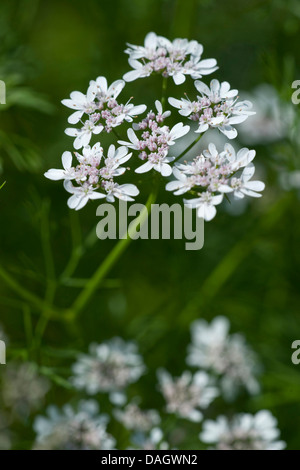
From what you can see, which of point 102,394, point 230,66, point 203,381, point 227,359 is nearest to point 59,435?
point 102,394

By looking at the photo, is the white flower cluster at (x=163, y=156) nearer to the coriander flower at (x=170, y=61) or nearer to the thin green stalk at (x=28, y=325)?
the coriander flower at (x=170, y=61)

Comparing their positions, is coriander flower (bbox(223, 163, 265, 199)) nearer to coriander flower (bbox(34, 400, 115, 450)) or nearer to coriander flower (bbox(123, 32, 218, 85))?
coriander flower (bbox(123, 32, 218, 85))

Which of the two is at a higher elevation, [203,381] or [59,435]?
→ [203,381]

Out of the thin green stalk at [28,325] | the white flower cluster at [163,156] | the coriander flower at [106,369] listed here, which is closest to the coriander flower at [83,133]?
the white flower cluster at [163,156]

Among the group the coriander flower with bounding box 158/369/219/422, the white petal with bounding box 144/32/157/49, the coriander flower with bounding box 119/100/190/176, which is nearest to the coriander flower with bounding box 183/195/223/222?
the coriander flower with bounding box 119/100/190/176

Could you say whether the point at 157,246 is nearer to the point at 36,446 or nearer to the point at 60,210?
the point at 60,210

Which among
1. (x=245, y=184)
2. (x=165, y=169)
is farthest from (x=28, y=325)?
(x=245, y=184)
